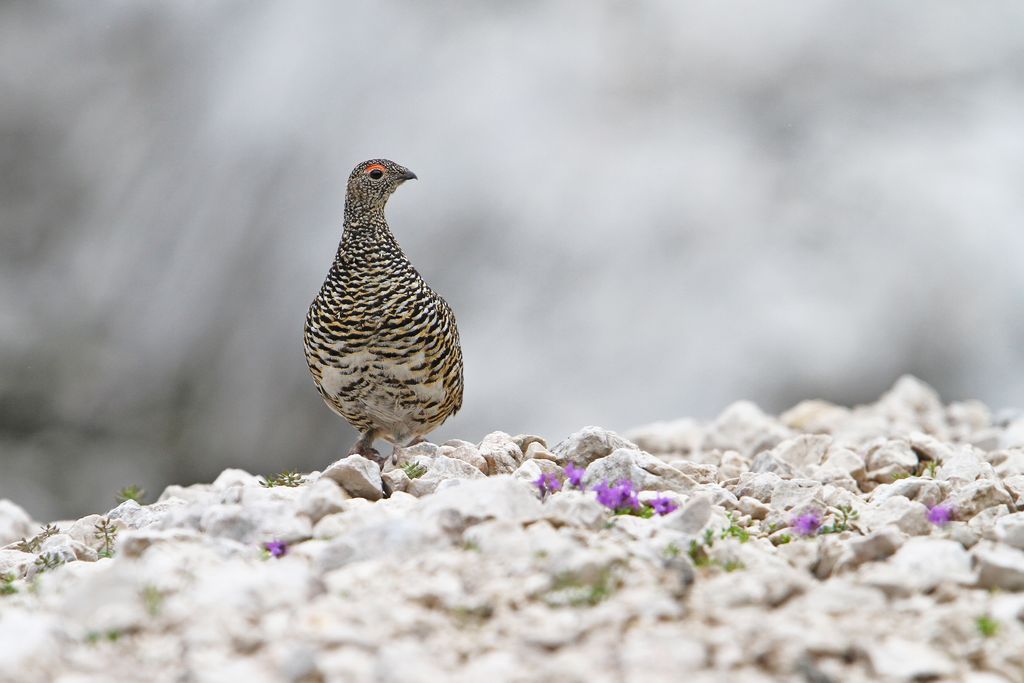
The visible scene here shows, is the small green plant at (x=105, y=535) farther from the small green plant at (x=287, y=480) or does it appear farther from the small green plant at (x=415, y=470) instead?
the small green plant at (x=415, y=470)

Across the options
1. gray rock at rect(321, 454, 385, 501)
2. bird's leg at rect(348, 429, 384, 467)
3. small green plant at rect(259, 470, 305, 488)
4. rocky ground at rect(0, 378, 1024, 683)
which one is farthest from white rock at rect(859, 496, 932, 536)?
bird's leg at rect(348, 429, 384, 467)

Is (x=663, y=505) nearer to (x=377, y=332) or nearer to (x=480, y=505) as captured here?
(x=480, y=505)

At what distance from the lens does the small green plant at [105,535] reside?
189 inches

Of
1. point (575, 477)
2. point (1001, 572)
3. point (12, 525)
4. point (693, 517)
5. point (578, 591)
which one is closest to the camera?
point (578, 591)

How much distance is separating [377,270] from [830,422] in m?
A: 5.55

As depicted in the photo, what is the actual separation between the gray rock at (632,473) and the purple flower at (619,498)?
12.6 inches

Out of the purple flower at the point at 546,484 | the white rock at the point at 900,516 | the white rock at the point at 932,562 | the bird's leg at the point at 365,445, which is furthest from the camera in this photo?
the bird's leg at the point at 365,445

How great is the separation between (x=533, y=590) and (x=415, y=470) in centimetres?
189

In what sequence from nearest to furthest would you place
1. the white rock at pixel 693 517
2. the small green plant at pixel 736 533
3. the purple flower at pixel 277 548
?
the purple flower at pixel 277 548 → the white rock at pixel 693 517 → the small green plant at pixel 736 533

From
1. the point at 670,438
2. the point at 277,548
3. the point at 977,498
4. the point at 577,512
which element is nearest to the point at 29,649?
the point at 277,548

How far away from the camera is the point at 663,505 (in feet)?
13.9

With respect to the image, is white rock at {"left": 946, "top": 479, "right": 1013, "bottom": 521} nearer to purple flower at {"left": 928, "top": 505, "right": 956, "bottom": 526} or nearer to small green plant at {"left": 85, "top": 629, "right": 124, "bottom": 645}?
purple flower at {"left": 928, "top": 505, "right": 956, "bottom": 526}

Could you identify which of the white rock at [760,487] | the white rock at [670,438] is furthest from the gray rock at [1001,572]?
the white rock at [670,438]

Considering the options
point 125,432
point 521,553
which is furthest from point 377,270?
point 125,432
